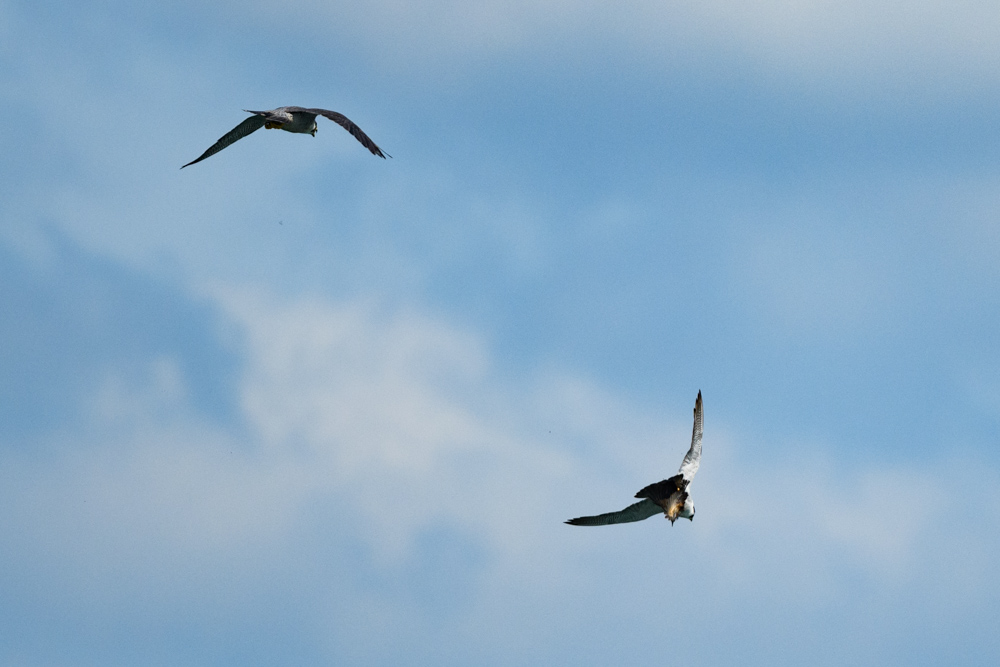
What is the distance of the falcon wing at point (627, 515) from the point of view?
191ft

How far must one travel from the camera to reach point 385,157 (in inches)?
2140

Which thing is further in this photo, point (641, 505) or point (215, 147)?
point (215, 147)

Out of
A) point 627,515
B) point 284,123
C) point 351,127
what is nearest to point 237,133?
point 284,123

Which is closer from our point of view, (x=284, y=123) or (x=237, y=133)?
(x=284, y=123)

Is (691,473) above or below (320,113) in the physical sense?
below

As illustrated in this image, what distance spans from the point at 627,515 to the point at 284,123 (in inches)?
1003

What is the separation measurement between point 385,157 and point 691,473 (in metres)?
20.2

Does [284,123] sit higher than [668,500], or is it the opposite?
[284,123]

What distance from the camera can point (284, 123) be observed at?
207 ft

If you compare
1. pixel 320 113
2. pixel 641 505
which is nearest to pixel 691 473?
pixel 641 505

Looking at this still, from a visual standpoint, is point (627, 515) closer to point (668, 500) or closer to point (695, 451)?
point (668, 500)

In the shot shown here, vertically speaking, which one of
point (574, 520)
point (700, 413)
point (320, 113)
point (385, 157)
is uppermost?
point (320, 113)

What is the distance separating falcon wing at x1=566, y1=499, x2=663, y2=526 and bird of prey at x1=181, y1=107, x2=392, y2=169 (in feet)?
66.4

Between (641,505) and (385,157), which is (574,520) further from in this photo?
(385,157)
